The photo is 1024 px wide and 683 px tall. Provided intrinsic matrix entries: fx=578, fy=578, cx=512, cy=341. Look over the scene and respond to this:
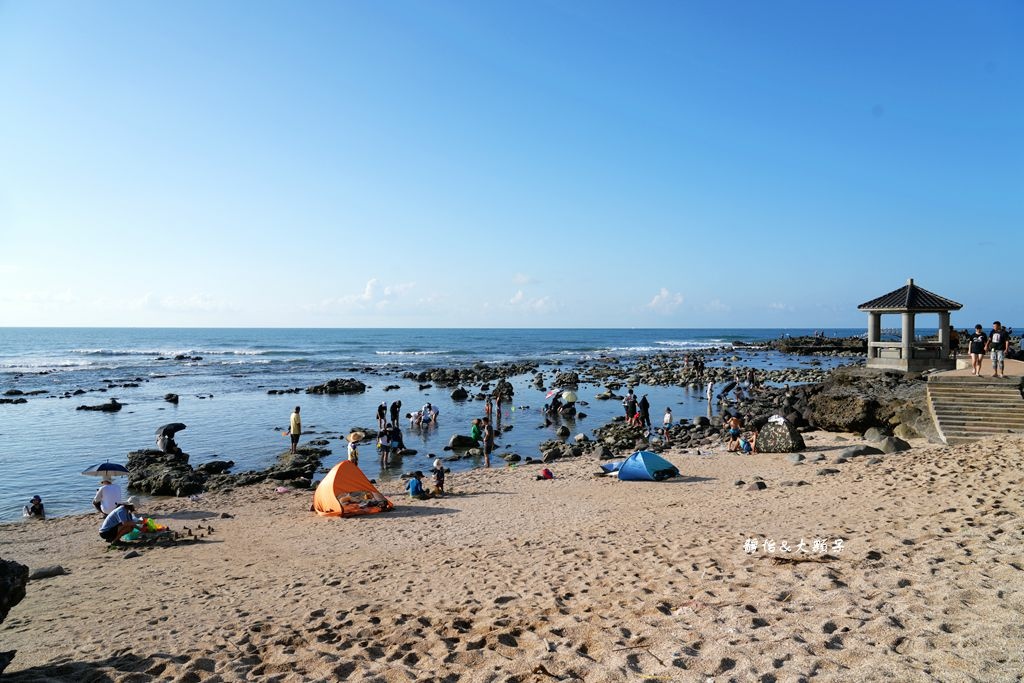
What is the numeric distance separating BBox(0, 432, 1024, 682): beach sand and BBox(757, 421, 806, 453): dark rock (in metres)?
4.13

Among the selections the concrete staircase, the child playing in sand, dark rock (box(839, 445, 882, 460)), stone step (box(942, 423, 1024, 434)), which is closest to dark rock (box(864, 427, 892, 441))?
the concrete staircase

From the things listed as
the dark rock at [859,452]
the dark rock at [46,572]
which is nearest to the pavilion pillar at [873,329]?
the dark rock at [859,452]

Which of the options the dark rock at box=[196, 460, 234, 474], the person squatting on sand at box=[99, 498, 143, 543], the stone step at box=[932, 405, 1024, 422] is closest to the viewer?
the person squatting on sand at box=[99, 498, 143, 543]

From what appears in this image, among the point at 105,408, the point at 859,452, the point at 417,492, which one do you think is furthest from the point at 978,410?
the point at 105,408

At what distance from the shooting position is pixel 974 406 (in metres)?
15.4

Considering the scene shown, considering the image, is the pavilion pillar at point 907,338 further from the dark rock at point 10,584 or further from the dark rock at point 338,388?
the dark rock at point 338,388

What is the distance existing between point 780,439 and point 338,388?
2917 centimetres

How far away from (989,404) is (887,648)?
13745 mm

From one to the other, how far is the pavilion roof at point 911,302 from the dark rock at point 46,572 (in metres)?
24.6

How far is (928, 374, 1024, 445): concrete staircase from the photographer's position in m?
14.4

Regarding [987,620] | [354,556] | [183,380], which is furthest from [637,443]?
[183,380]

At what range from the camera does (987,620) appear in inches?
219

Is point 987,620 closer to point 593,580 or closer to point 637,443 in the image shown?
point 593,580

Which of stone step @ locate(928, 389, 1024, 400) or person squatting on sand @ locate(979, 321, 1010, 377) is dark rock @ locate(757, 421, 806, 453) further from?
person squatting on sand @ locate(979, 321, 1010, 377)
